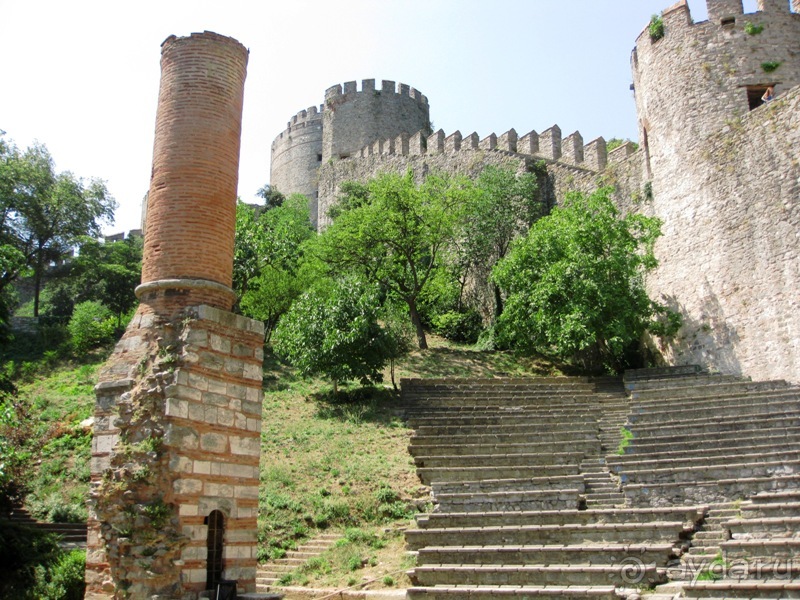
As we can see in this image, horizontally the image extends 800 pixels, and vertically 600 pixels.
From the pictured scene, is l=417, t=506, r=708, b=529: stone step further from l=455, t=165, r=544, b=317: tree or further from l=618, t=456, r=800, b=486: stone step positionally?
l=455, t=165, r=544, b=317: tree

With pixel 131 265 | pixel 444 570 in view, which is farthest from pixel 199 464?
pixel 131 265

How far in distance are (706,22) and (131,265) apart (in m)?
28.0

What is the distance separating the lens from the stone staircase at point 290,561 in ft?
39.3

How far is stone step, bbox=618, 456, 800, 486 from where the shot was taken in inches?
483

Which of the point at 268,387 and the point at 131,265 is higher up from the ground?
the point at 131,265

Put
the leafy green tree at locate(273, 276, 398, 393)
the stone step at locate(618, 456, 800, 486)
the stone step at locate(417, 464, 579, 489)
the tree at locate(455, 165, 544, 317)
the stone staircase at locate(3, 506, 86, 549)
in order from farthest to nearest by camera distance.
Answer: the tree at locate(455, 165, 544, 317) < the leafy green tree at locate(273, 276, 398, 393) < the stone staircase at locate(3, 506, 86, 549) < the stone step at locate(417, 464, 579, 489) < the stone step at locate(618, 456, 800, 486)

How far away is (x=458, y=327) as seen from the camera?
2898cm

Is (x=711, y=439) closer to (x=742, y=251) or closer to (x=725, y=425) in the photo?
(x=725, y=425)

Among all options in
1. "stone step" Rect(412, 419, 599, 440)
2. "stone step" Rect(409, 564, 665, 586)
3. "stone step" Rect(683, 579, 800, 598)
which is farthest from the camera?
"stone step" Rect(412, 419, 599, 440)

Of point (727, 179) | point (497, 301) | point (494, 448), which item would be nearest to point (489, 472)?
point (494, 448)

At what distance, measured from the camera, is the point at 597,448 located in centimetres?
1536

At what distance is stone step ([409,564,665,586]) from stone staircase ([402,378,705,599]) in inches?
0.5

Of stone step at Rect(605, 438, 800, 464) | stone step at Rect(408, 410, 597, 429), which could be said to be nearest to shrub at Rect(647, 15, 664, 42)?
stone step at Rect(408, 410, 597, 429)

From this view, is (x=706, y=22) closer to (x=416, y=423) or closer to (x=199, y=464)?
(x=416, y=423)
